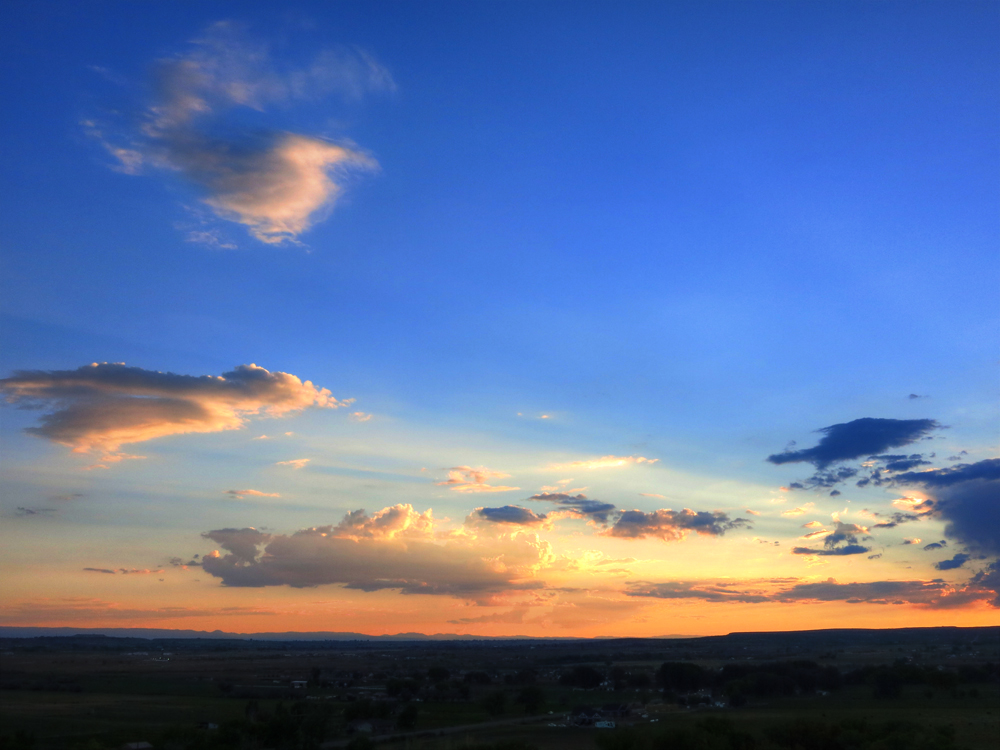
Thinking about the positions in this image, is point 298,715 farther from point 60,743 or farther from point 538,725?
point 538,725

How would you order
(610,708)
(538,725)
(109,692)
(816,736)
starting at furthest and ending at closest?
(610,708)
(538,725)
(816,736)
(109,692)

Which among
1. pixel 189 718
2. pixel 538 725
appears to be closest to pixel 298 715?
pixel 189 718

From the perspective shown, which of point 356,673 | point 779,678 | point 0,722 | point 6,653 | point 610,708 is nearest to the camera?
point 0,722

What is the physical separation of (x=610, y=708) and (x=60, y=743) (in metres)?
71.3

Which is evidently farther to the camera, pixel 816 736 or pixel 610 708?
pixel 610 708

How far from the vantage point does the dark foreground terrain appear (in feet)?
167

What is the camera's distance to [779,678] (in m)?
A: 115

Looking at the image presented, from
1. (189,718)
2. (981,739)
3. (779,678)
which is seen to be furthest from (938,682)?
(189,718)

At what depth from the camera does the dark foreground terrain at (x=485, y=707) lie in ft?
167

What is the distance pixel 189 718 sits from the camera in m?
59.7

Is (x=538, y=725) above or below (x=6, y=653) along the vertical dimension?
below

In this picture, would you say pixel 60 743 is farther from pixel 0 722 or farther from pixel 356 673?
pixel 356 673

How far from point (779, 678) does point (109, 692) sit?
314 ft

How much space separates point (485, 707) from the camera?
319ft
